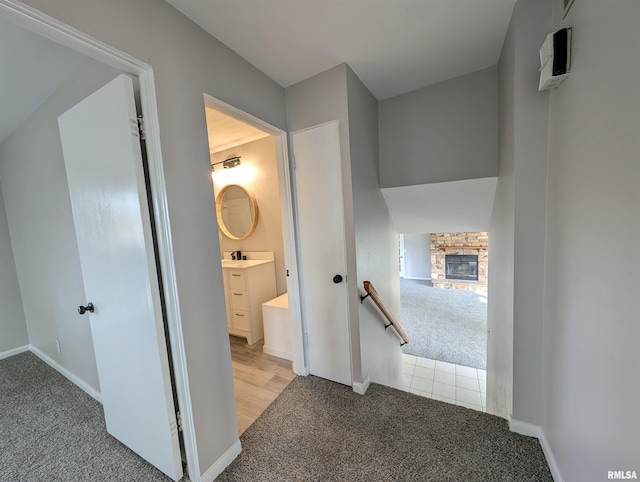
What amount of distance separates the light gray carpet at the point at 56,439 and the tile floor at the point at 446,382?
2.79 metres

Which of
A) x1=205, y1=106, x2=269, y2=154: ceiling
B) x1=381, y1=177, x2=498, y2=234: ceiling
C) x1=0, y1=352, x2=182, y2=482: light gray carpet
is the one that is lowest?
x1=0, y1=352, x2=182, y2=482: light gray carpet

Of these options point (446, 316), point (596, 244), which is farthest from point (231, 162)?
point (446, 316)

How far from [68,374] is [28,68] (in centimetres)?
242

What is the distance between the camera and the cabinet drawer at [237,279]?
280 centimetres

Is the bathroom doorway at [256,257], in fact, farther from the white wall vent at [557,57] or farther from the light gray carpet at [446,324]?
the light gray carpet at [446,324]

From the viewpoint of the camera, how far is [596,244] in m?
0.89

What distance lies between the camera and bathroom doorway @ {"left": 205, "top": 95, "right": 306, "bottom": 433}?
202 centimetres

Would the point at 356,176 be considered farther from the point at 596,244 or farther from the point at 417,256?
the point at 417,256

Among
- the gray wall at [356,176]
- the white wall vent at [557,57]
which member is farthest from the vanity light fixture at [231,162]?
the white wall vent at [557,57]

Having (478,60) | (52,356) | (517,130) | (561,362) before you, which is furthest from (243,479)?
(478,60)

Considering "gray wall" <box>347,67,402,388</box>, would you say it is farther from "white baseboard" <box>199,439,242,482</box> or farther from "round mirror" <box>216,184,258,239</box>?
"round mirror" <box>216,184,258,239</box>

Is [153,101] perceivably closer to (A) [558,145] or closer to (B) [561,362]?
(A) [558,145]

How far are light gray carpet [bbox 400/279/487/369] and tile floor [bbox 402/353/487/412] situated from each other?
28cm

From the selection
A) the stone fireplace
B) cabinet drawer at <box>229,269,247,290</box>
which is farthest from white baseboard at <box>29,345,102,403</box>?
the stone fireplace
